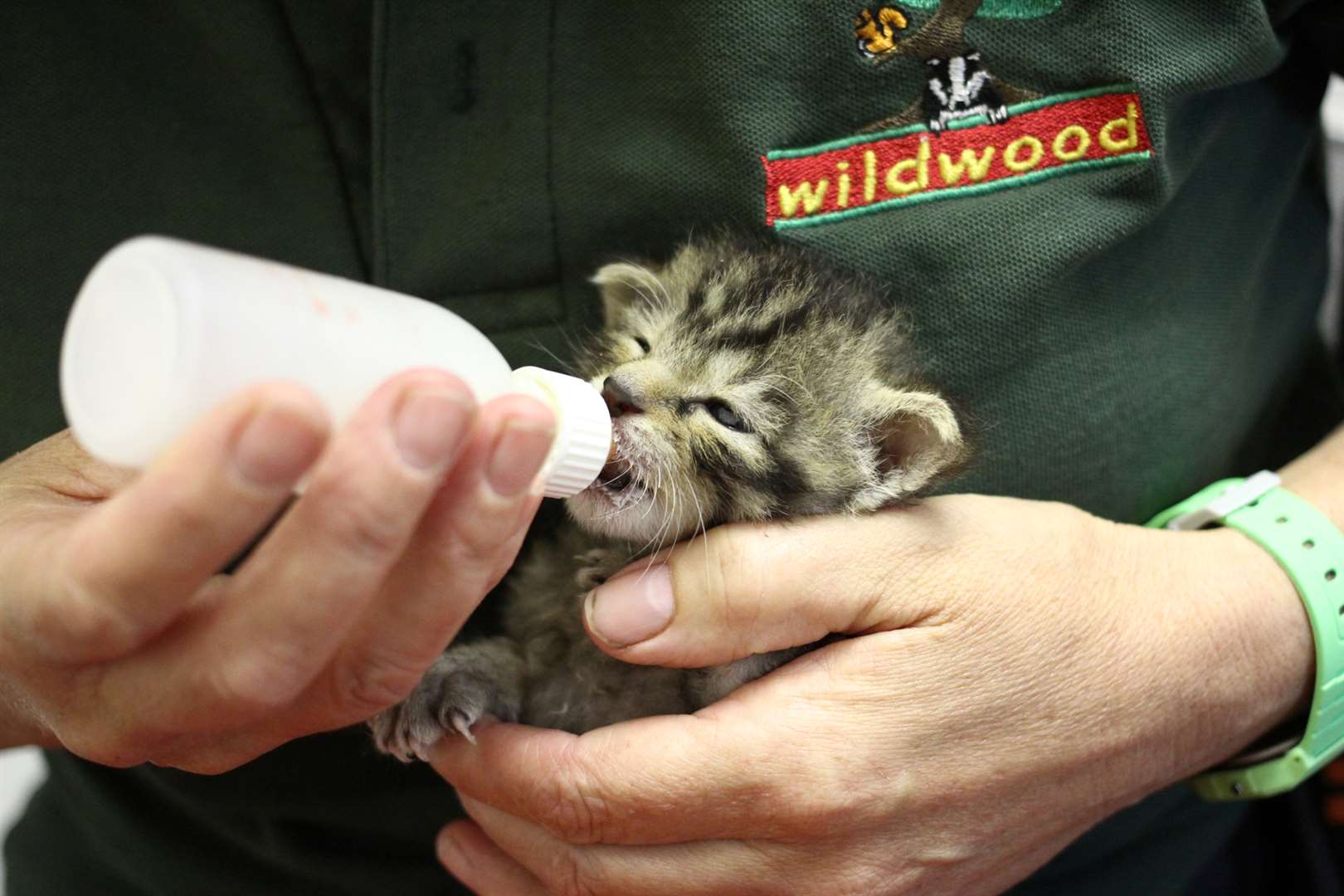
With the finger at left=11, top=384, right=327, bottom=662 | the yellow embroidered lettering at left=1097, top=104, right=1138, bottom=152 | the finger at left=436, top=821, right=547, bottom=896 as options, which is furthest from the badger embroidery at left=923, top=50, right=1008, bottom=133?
the finger at left=436, top=821, right=547, bottom=896

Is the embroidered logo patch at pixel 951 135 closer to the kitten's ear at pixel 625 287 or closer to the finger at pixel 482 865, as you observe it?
the kitten's ear at pixel 625 287

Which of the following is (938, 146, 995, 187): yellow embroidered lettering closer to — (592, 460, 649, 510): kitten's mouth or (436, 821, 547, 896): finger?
(592, 460, 649, 510): kitten's mouth

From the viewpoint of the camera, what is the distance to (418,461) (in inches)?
27.7

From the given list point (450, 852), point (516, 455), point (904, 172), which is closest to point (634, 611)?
point (516, 455)

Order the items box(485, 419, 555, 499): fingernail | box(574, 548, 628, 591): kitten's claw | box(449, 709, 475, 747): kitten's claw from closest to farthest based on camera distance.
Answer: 1. box(485, 419, 555, 499): fingernail
2. box(449, 709, 475, 747): kitten's claw
3. box(574, 548, 628, 591): kitten's claw

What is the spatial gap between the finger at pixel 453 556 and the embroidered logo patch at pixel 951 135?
60cm

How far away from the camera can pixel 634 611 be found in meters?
1.08

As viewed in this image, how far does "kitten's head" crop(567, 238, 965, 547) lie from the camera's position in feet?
3.83

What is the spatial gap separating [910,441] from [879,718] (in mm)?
340

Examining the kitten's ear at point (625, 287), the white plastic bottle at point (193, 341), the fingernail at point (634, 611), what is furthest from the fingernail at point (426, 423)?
the kitten's ear at point (625, 287)

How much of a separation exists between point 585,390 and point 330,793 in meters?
0.83

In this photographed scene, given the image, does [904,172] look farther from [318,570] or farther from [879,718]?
[318,570]

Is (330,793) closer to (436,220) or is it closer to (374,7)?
(436,220)

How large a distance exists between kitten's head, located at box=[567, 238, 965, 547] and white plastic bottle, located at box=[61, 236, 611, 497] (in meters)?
0.41
